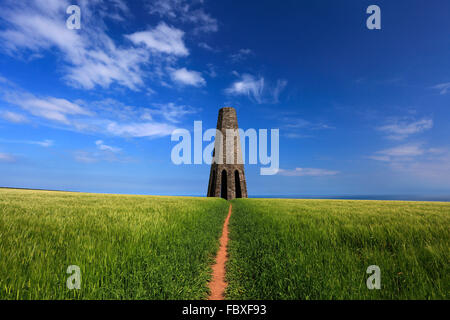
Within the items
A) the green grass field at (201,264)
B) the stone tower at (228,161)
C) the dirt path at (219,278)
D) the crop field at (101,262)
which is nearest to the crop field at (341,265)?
the green grass field at (201,264)

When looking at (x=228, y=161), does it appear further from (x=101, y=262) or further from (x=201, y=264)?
(x=101, y=262)

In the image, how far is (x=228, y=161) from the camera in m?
36.9

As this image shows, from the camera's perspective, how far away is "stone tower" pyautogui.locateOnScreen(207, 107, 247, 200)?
3659 centimetres

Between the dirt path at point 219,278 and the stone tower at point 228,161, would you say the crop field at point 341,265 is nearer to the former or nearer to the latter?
the dirt path at point 219,278

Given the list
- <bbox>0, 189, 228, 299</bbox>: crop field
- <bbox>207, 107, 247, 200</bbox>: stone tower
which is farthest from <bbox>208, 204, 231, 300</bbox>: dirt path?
<bbox>207, 107, 247, 200</bbox>: stone tower

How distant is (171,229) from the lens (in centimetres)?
602

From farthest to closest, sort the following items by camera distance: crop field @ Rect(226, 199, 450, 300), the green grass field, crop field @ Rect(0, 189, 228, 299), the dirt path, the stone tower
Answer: the stone tower → the dirt path → crop field @ Rect(226, 199, 450, 300) → the green grass field → crop field @ Rect(0, 189, 228, 299)

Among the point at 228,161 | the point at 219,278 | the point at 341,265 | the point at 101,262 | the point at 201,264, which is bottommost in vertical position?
the point at 219,278

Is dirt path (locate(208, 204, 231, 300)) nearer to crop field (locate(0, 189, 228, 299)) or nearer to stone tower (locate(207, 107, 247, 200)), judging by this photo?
crop field (locate(0, 189, 228, 299))

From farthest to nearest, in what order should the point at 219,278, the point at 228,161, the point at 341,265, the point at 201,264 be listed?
1. the point at 228,161
2. the point at 201,264
3. the point at 219,278
4. the point at 341,265

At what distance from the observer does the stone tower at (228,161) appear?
3659 cm

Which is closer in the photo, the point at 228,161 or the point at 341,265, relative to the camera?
the point at 341,265

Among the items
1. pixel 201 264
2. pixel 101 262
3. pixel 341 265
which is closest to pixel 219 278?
pixel 201 264
